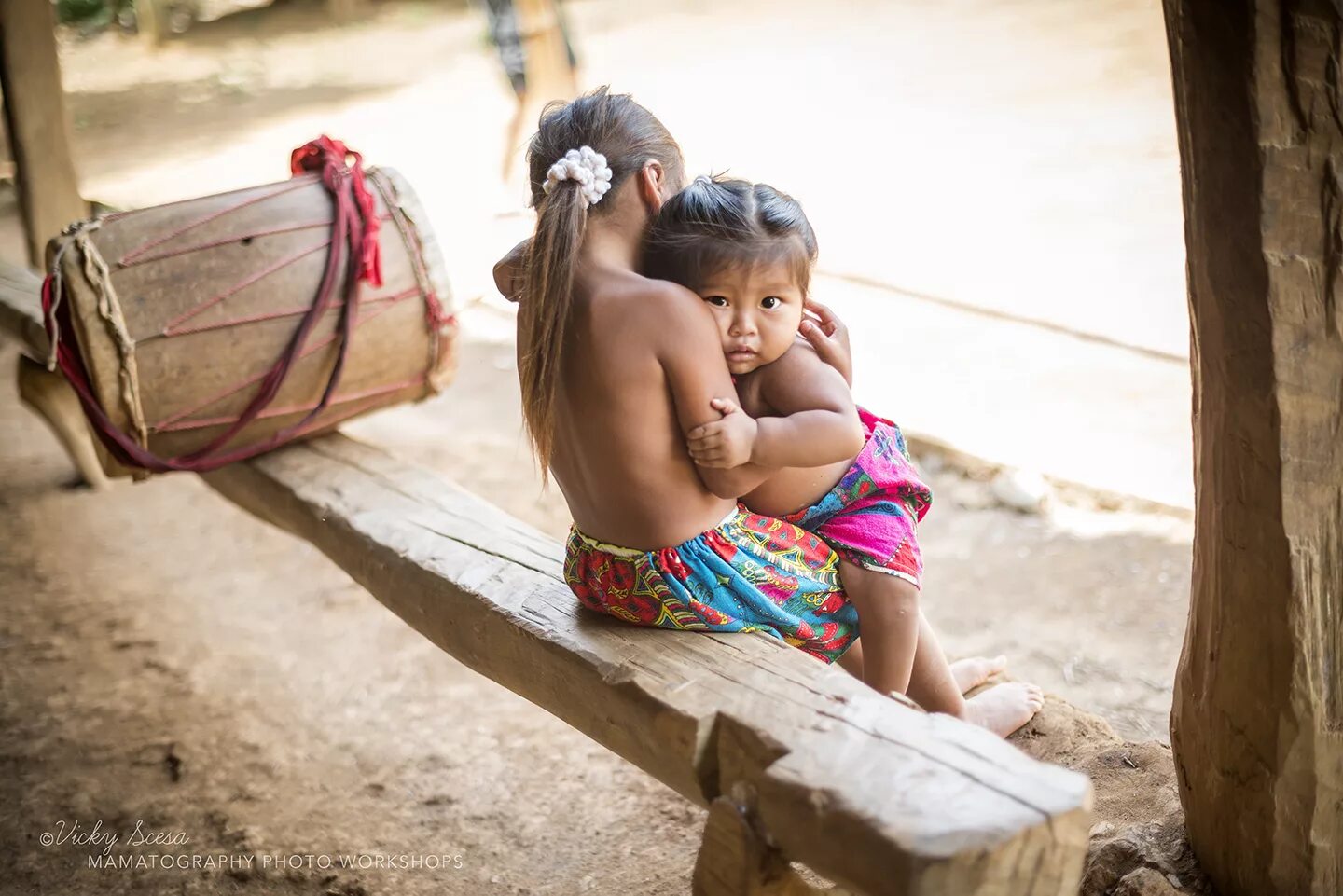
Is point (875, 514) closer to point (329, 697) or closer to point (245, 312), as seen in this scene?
point (245, 312)

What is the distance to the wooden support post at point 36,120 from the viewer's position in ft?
15.3

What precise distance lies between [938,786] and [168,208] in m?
2.41

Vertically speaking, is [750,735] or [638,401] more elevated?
[638,401]

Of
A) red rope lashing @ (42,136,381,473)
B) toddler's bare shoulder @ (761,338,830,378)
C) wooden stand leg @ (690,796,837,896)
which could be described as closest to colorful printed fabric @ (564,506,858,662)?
toddler's bare shoulder @ (761,338,830,378)

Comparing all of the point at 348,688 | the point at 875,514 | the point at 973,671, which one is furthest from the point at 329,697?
the point at 875,514

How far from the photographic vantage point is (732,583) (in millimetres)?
2037

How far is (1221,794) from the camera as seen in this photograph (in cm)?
196

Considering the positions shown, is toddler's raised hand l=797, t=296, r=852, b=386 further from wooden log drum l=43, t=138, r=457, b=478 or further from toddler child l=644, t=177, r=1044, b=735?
wooden log drum l=43, t=138, r=457, b=478

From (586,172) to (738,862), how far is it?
1022 mm

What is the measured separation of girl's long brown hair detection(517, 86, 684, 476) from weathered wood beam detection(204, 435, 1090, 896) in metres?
0.36

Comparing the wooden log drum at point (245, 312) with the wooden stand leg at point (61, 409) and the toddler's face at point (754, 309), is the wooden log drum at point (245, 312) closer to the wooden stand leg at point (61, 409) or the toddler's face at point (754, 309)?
the wooden stand leg at point (61, 409)

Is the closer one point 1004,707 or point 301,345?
point 1004,707

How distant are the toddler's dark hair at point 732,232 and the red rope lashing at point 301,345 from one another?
151 centimetres

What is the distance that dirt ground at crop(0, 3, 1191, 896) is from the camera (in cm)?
279
